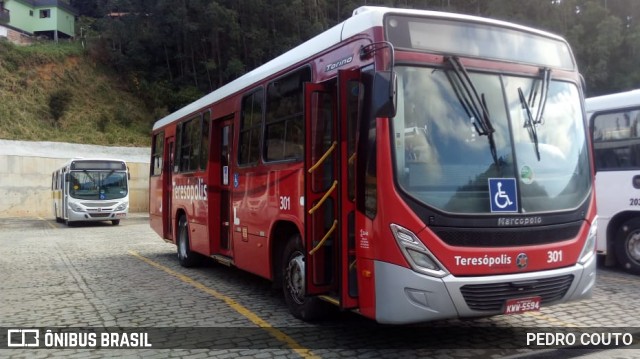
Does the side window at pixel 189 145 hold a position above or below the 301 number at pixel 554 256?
above

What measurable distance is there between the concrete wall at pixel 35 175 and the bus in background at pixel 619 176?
28.7m

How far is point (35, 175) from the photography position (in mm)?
31297

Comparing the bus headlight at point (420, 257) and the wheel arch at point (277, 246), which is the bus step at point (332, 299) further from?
the wheel arch at point (277, 246)

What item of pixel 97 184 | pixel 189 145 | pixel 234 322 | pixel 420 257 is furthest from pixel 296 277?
pixel 97 184

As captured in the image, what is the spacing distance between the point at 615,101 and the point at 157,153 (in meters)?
9.64

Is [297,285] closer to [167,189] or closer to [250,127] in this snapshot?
[250,127]

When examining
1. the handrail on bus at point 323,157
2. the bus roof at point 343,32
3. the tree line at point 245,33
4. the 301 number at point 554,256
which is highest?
the tree line at point 245,33

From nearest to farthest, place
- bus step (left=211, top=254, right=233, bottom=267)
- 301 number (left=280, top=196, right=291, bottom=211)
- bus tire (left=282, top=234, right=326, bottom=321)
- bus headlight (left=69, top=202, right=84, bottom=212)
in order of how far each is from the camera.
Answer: bus tire (left=282, top=234, right=326, bottom=321), 301 number (left=280, top=196, right=291, bottom=211), bus step (left=211, top=254, right=233, bottom=267), bus headlight (left=69, top=202, right=84, bottom=212)

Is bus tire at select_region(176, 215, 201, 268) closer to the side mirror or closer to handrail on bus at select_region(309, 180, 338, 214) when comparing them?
handrail on bus at select_region(309, 180, 338, 214)

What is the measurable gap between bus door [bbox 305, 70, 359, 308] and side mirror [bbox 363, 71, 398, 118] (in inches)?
20.9

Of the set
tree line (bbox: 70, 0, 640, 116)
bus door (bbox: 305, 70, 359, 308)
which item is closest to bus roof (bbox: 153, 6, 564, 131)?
bus door (bbox: 305, 70, 359, 308)

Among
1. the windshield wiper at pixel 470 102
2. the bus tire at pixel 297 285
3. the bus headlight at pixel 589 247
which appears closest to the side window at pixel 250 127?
the bus tire at pixel 297 285

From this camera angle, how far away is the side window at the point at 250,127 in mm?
7379

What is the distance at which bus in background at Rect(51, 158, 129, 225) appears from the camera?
23562 mm
